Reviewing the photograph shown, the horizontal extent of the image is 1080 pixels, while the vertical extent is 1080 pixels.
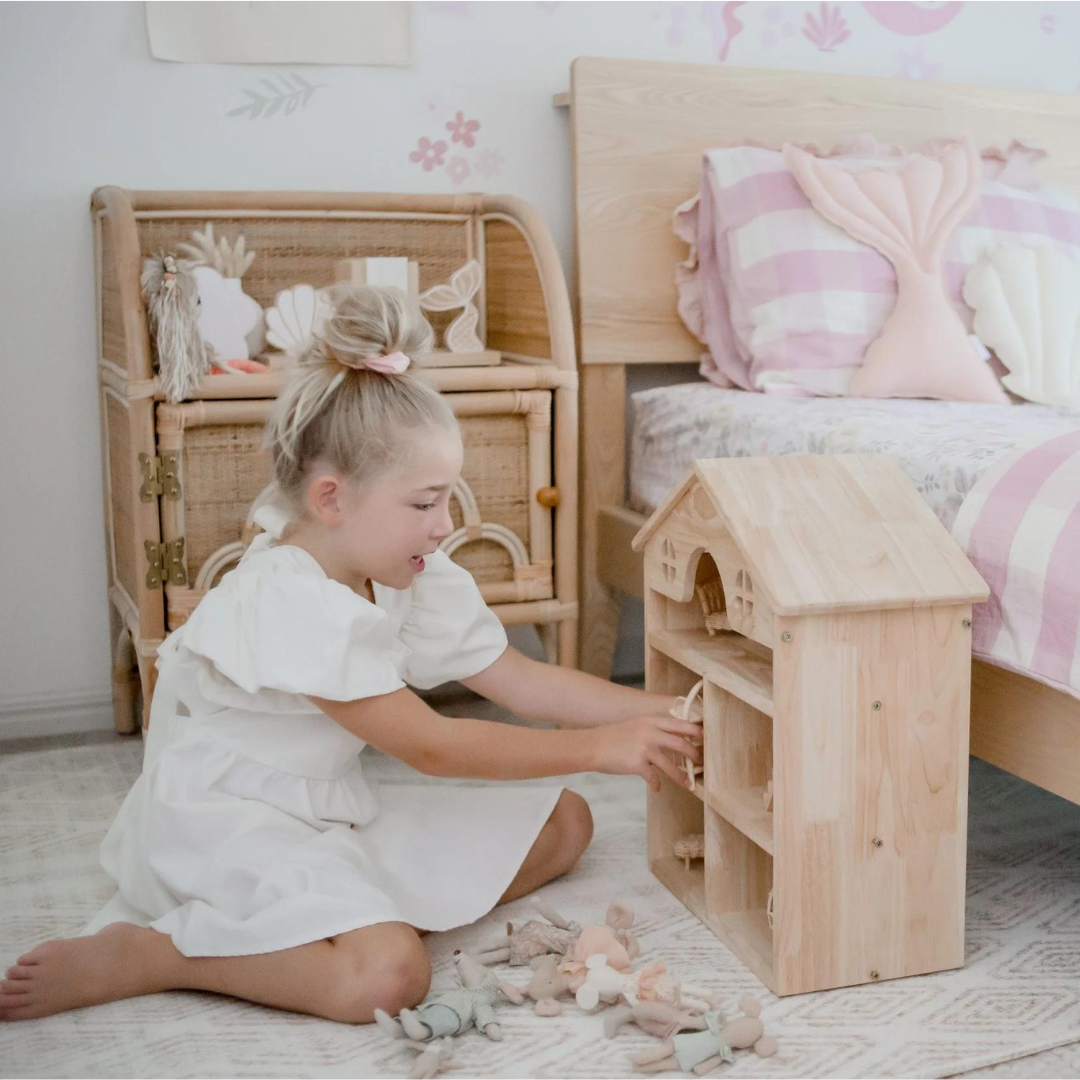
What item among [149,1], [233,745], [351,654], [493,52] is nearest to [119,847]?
[233,745]

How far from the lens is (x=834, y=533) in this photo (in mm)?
1155

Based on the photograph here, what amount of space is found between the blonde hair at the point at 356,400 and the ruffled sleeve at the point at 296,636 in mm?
114

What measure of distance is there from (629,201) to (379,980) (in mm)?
1388

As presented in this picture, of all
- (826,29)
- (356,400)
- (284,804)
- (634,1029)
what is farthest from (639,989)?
(826,29)

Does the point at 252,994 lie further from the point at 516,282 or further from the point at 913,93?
Result: the point at 913,93

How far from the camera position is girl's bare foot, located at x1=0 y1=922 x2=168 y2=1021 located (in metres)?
1.10

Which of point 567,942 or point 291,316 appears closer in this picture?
point 567,942

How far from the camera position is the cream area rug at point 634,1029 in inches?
40.6

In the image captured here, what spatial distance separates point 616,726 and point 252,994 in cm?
42

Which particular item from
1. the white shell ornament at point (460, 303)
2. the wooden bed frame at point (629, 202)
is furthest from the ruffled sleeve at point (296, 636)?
the wooden bed frame at point (629, 202)

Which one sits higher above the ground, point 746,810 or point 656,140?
point 656,140

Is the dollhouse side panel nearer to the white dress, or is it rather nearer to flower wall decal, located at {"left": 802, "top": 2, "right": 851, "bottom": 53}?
the white dress

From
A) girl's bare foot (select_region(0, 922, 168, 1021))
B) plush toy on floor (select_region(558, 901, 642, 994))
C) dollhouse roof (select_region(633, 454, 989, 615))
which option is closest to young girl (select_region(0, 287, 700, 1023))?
girl's bare foot (select_region(0, 922, 168, 1021))

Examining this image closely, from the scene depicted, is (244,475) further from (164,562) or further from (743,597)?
(743,597)
